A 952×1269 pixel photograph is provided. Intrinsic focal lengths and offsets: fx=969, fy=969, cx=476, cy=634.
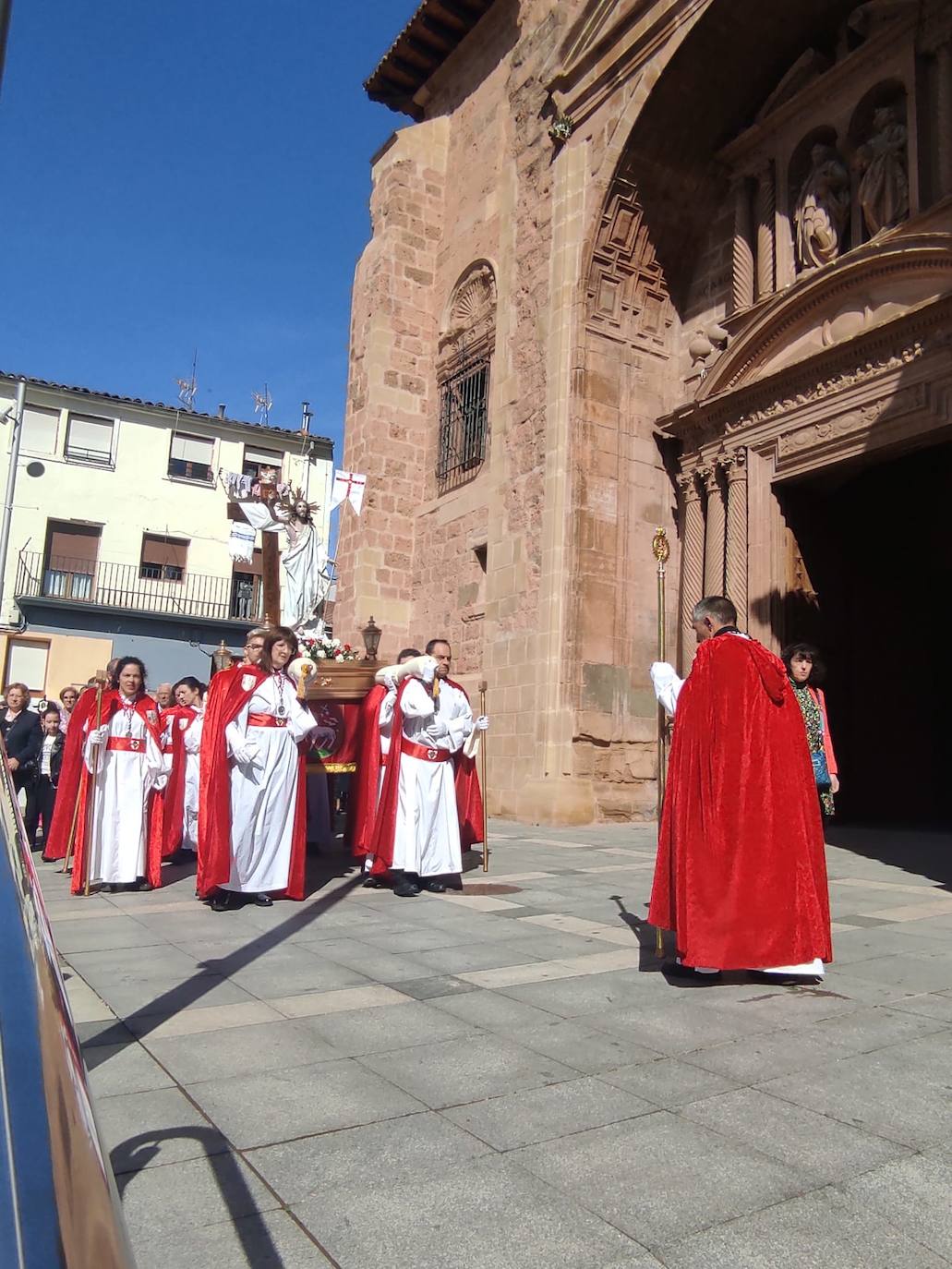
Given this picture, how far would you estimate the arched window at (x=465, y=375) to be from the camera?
16.0 m

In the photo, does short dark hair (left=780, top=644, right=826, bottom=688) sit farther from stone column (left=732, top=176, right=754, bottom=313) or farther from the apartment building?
the apartment building

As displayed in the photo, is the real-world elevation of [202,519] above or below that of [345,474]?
above

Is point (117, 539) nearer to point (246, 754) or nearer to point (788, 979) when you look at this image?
point (246, 754)

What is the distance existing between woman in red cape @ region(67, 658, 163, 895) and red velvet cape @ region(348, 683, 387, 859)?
161cm

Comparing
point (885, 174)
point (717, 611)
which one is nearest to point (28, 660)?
point (885, 174)

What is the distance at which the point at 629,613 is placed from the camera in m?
12.9

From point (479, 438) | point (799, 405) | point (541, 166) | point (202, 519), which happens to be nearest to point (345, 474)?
point (479, 438)

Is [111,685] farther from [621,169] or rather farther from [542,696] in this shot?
[621,169]

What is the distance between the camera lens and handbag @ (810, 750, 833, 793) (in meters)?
7.58

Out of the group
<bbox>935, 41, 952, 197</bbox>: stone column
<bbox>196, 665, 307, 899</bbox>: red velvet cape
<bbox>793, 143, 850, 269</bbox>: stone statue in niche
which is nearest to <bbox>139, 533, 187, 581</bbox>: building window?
<bbox>793, 143, 850, 269</bbox>: stone statue in niche

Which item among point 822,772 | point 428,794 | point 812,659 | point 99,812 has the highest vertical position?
point 812,659

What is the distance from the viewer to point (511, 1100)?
9.34ft

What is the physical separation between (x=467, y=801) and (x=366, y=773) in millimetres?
1004

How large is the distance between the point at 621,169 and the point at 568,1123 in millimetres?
12869
